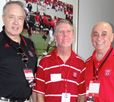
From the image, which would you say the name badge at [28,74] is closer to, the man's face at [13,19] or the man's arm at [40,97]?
the man's arm at [40,97]

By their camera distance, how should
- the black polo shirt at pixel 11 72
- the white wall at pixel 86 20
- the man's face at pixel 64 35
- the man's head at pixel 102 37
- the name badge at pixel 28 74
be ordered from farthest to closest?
the white wall at pixel 86 20 < the man's head at pixel 102 37 < the man's face at pixel 64 35 < the name badge at pixel 28 74 < the black polo shirt at pixel 11 72

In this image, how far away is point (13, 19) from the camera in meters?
1.66

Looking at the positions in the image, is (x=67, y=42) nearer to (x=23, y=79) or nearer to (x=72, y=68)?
(x=72, y=68)

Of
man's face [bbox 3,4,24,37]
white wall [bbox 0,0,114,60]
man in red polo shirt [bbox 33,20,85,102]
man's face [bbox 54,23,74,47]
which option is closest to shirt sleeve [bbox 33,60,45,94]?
man in red polo shirt [bbox 33,20,85,102]

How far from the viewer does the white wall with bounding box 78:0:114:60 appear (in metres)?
3.59

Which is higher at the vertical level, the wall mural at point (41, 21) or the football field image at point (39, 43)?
the wall mural at point (41, 21)

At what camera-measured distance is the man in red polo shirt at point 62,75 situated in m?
1.74

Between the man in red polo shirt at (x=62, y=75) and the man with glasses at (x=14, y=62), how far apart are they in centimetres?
13

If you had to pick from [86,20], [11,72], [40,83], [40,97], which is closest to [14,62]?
[11,72]

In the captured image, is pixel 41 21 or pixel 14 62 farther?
pixel 41 21

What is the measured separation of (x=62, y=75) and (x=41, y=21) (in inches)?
41.3

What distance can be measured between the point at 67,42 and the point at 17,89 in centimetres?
71

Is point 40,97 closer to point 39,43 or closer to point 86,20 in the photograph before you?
point 39,43

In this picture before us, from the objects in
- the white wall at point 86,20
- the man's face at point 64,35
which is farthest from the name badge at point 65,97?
the white wall at point 86,20
